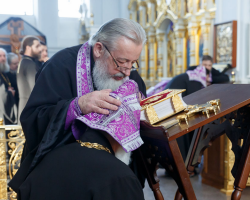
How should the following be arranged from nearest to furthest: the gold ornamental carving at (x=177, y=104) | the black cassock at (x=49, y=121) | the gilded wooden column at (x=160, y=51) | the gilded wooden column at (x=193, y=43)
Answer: the black cassock at (x=49, y=121) < the gold ornamental carving at (x=177, y=104) < the gilded wooden column at (x=193, y=43) < the gilded wooden column at (x=160, y=51)

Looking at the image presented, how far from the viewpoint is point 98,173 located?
4.74 ft

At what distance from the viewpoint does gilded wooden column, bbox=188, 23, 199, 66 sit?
723 centimetres

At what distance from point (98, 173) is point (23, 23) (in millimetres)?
7018

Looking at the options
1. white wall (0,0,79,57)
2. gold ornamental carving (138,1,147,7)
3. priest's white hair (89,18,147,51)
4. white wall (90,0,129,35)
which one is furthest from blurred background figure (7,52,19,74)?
white wall (0,0,79,57)

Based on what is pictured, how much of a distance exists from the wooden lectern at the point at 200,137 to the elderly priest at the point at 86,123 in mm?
152

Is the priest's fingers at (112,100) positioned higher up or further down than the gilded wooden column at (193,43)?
further down

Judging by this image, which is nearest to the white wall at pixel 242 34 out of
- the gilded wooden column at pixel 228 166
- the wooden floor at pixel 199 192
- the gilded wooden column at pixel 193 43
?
the gilded wooden column at pixel 193 43

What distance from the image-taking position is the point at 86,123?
64.1 inches

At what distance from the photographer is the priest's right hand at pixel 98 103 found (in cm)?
163

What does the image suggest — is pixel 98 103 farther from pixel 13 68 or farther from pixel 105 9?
pixel 105 9

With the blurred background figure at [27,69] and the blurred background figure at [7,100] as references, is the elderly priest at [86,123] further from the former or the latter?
the blurred background figure at [7,100]

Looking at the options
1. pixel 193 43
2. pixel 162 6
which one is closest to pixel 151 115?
pixel 193 43

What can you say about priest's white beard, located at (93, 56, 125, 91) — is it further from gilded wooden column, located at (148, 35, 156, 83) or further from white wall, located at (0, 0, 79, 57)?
white wall, located at (0, 0, 79, 57)

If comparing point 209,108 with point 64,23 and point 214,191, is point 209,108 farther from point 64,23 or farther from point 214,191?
point 64,23
